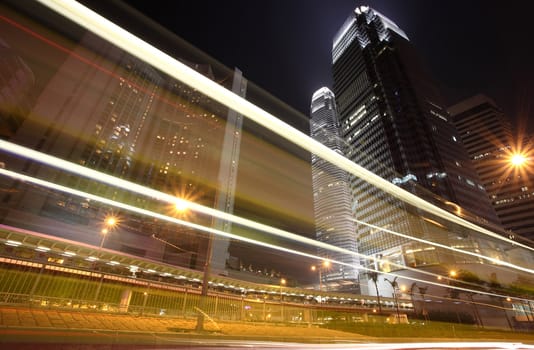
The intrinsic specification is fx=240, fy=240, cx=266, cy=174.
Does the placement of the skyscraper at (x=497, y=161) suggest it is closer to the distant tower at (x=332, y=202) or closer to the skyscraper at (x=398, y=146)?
the skyscraper at (x=398, y=146)

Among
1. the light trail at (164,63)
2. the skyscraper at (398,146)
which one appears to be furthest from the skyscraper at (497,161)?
the light trail at (164,63)

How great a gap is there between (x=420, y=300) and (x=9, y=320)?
7487 cm

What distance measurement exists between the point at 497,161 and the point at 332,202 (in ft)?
273

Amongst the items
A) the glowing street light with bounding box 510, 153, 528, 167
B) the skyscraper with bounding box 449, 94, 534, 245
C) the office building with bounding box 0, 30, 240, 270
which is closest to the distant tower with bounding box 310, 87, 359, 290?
the skyscraper with bounding box 449, 94, 534, 245

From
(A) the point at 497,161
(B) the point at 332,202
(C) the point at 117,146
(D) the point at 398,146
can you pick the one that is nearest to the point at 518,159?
(D) the point at 398,146

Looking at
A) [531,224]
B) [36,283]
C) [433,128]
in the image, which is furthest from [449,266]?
[531,224]

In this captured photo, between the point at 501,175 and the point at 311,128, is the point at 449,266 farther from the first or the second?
the point at 311,128

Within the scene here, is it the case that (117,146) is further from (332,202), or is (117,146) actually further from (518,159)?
(332,202)

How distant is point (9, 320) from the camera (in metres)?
6.98

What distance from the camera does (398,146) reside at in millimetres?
90688

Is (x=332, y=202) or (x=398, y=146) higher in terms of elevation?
(x=398, y=146)

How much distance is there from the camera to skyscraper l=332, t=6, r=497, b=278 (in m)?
74.2

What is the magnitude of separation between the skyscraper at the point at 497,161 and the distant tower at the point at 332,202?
218ft

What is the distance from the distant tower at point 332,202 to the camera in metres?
124
